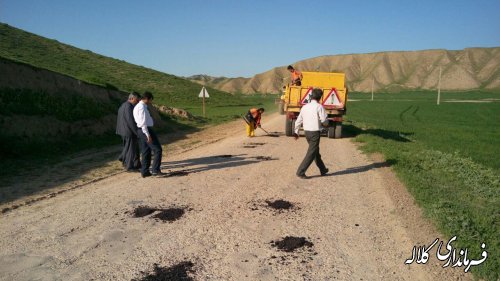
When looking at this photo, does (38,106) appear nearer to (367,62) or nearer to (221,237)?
(221,237)

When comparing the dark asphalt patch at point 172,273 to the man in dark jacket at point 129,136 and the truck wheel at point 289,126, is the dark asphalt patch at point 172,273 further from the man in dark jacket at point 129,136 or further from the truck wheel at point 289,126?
the truck wheel at point 289,126

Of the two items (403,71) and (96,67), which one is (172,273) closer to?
(96,67)

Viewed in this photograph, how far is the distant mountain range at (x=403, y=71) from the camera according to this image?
426 feet

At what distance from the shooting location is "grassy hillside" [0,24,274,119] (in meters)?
44.6

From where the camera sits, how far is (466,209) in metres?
6.10

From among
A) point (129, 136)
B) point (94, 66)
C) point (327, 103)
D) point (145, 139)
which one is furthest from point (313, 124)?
point (94, 66)

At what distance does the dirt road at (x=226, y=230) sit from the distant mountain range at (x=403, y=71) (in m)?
133

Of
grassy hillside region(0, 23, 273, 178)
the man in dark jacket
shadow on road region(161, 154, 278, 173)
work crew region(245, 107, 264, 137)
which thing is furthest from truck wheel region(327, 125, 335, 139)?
the man in dark jacket

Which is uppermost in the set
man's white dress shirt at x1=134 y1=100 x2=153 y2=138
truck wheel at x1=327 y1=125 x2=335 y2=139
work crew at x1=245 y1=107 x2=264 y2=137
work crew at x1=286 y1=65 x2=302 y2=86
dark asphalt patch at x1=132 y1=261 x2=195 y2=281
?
work crew at x1=286 y1=65 x2=302 y2=86

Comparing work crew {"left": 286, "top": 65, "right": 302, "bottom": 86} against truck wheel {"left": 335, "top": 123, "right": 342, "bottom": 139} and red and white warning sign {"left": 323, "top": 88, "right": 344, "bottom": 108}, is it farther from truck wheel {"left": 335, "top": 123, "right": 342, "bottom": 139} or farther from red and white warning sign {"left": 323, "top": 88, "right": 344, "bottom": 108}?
truck wheel {"left": 335, "top": 123, "right": 342, "bottom": 139}

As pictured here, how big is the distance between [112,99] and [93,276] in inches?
658

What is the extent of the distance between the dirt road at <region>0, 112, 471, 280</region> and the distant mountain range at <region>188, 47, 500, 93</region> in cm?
13295

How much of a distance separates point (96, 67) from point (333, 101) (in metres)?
45.8

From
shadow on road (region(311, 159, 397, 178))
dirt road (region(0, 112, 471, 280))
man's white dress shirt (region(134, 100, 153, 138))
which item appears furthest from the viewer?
shadow on road (region(311, 159, 397, 178))
